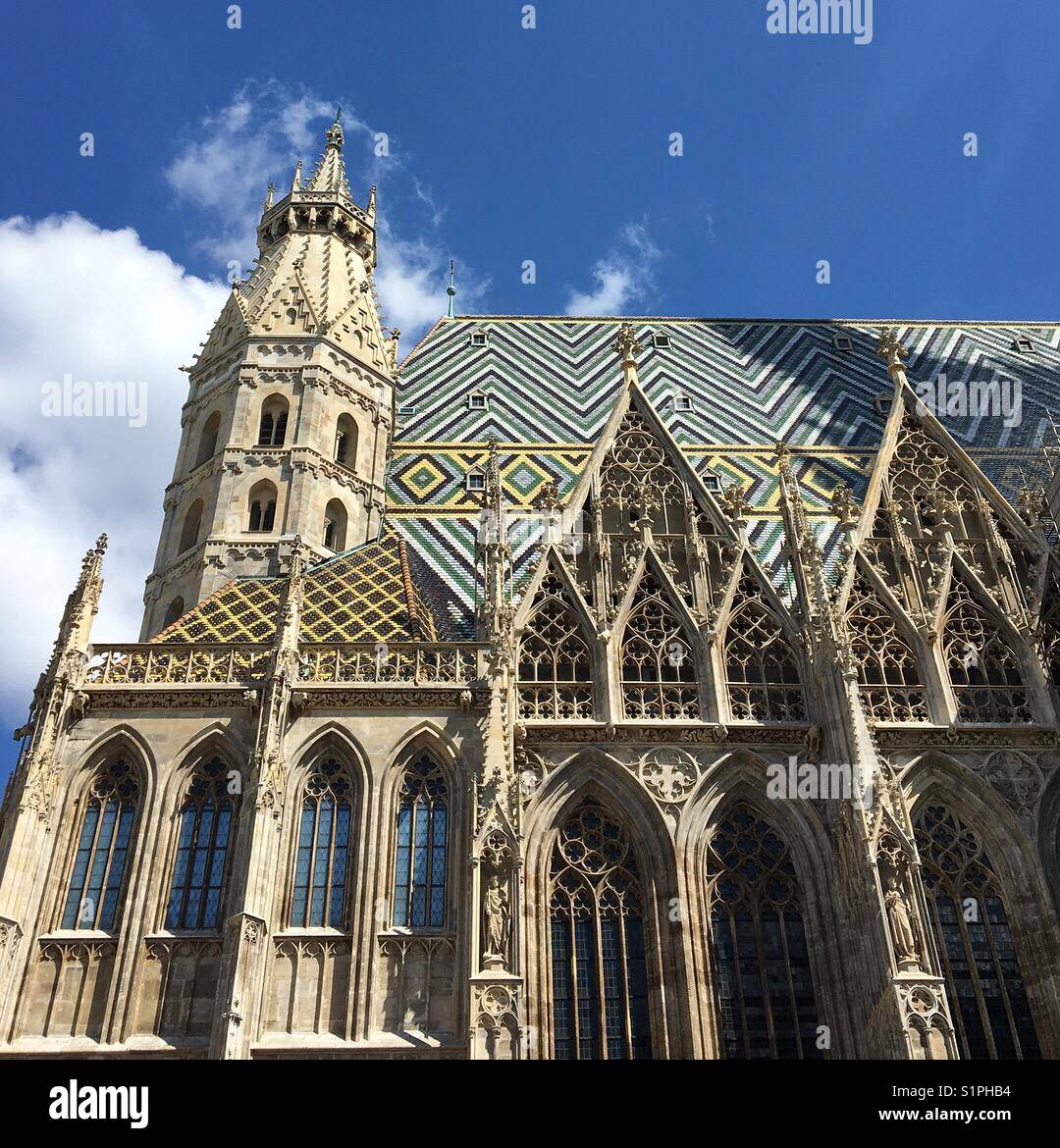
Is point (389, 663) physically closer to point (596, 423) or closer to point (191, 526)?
point (191, 526)

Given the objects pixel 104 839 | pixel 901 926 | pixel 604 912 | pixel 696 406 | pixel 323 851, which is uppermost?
pixel 696 406

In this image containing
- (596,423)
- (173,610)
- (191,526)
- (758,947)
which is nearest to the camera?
(758,947)

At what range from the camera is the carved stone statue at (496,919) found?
45.1ft

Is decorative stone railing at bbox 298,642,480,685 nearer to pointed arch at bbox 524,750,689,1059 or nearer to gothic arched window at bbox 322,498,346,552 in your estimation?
pointed arch at bbox 524,750,689,1059

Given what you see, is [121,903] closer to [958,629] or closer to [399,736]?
[399,736]

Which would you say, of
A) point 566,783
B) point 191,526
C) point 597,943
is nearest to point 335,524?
point 191,526

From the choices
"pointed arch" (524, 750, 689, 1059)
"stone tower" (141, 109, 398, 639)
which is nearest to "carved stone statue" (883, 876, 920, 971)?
"pointed arch" (524, 750, 689, 1059)

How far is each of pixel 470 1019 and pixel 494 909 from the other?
132 centimetres

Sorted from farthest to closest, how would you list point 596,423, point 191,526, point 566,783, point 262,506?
point 596,423
point 191,526
point 262,506
point 566,783

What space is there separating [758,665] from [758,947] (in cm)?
446

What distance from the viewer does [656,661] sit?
18.0 meters

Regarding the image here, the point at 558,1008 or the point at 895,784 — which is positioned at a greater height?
the point at 895,784

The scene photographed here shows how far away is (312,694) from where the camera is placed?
1631 cm
